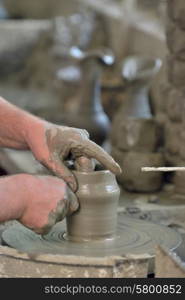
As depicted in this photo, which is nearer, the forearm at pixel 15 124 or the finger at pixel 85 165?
the finger at pixel 85 165

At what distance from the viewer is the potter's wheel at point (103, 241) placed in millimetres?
3041

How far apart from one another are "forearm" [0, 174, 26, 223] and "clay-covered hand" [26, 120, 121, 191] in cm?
21

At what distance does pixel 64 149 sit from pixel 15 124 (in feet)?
0.86

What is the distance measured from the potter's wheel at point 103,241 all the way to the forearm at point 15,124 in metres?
0.33

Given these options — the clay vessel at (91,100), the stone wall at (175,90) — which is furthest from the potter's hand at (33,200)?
the clay vessel at (91,100)

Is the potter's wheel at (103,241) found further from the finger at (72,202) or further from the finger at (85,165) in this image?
the finger at (85,165)

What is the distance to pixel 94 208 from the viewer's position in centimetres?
312

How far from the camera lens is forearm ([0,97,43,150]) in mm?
3287

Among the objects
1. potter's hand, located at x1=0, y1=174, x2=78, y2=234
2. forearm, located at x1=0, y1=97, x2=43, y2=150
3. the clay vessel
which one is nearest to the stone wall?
the clay vessel

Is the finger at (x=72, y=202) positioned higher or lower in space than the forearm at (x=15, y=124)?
lower

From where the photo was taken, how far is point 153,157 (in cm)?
451

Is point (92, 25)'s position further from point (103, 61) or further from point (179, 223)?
point (179, 223)

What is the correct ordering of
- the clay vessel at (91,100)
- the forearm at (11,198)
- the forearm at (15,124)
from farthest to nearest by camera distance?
the clay vessel at (91,100), the forearm at (15,124), the forearm at (11,198)

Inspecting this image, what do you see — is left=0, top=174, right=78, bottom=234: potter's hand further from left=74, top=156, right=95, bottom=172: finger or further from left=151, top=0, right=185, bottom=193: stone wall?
left=151, top=0, right=185, bottom=193: stone wall
